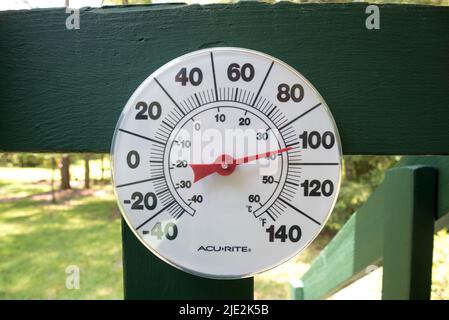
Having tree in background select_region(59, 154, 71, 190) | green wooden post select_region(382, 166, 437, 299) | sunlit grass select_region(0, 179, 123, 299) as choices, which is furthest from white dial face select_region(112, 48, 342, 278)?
tree in background select_region(59, 154, 71, 190)

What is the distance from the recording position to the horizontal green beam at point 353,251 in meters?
1.16

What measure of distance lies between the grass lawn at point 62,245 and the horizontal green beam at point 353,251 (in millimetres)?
1668

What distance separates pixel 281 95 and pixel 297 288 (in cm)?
170

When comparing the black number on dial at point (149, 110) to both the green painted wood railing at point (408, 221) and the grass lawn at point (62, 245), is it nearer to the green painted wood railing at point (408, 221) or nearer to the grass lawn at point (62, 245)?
the green painted wood railing at point (408, 221)

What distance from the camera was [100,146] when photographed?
0.66m

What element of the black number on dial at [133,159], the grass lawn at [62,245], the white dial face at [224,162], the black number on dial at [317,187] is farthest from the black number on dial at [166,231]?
the grass lawn at [62,245]

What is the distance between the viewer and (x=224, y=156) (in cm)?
62

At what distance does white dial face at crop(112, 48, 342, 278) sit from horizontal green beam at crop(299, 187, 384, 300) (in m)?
0.54

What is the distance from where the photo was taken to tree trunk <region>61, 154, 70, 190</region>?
4559 mm

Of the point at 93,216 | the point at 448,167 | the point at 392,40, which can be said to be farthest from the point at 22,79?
the point at 93,216

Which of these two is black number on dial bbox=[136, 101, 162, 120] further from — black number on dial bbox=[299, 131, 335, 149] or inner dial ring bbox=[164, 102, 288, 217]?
black number on dial bbox=[299, 131, 335, 149]

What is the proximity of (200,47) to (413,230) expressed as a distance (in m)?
0.72

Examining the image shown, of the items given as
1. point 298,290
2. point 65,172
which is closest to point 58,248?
point 65,172

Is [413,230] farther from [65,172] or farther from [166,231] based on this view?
[65,172]
